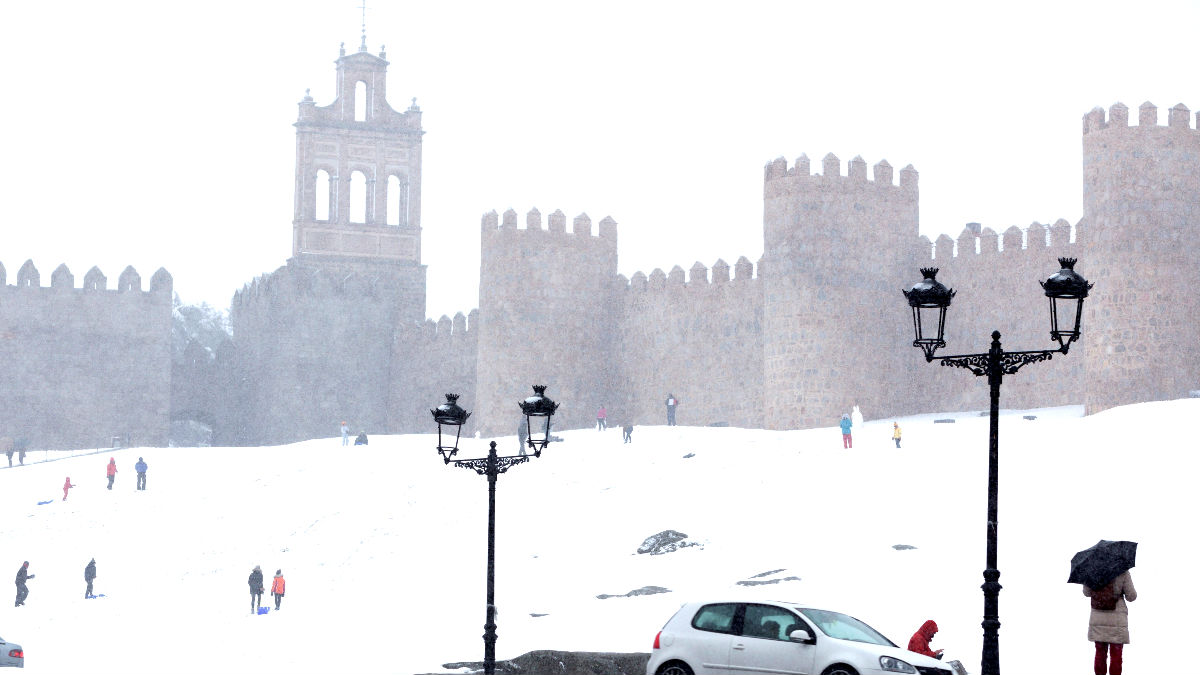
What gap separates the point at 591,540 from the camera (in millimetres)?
27891

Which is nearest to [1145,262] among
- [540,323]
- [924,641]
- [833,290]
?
[833,290]

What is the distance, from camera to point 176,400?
53.5 meters

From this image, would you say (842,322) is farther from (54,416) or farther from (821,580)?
(54,416)

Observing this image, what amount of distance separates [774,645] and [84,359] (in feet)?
133

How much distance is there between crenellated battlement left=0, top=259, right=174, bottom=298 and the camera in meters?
51.0

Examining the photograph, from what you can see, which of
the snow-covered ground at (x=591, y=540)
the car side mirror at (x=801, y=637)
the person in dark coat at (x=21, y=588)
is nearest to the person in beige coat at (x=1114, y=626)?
the car side mirror at (x=801, y=637)

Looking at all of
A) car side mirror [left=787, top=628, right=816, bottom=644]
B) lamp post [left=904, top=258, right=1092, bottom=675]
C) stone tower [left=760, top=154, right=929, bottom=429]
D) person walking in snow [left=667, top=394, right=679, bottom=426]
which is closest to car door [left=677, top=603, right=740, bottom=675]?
car side mirror [left=787, top=628, right=816, bottom=644]

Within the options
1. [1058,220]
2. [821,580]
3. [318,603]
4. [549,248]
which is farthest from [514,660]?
[549,248]

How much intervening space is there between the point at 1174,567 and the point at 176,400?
3791cm

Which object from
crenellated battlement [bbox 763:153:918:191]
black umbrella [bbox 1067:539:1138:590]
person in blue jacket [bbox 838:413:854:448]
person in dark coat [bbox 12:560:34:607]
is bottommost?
person in dark coat [bbox 12:560:34:607]

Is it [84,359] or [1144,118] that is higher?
[1144,118]

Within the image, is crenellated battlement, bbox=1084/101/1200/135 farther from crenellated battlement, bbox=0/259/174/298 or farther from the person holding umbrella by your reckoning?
crenellated battlement, bbox=0/259/174/298

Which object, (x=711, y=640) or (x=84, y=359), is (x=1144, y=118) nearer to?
(x=711, y=640)

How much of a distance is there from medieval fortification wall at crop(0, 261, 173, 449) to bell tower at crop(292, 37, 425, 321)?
466 cm
